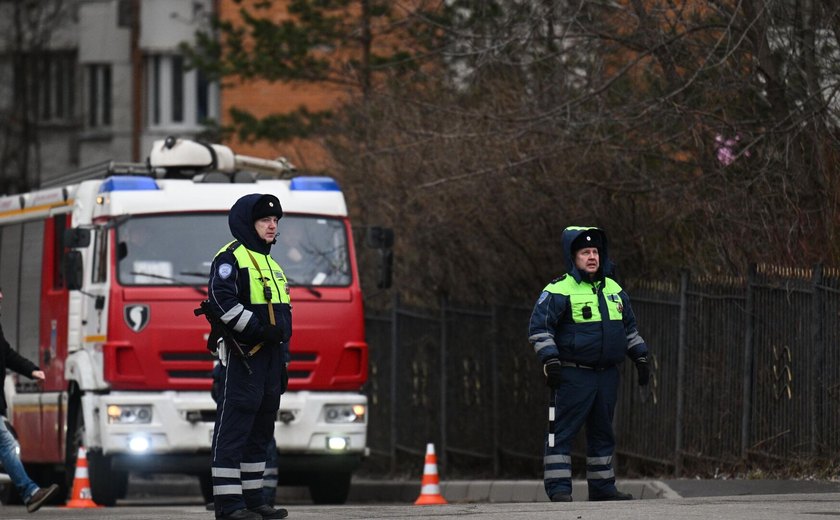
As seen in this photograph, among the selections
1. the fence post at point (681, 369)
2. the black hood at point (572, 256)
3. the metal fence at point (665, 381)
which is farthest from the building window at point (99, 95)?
the black hood at point (572, 256)

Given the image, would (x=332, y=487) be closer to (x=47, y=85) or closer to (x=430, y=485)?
(x=430, y=485)

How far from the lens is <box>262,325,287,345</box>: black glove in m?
10.9

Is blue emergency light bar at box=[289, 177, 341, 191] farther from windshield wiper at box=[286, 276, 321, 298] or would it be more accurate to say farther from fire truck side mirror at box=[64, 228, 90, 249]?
fire truck side mirror at box=[64, 228, 90, 249]

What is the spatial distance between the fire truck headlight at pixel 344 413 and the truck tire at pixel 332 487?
1268 millimetres

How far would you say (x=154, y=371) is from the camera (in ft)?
52.2

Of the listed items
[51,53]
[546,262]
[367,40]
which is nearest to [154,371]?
[546,262]

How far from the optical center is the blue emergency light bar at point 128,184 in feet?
54.2

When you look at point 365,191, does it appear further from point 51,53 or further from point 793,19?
point 51,53

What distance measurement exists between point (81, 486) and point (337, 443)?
212 cm

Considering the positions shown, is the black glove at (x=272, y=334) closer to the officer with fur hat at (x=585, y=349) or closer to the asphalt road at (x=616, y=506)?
the asphalt road at (x=616, y=506)

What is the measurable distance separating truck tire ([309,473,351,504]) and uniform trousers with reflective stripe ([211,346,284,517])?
6.49 metres

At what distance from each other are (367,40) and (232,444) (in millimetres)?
17014

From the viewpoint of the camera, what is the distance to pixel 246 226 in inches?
438

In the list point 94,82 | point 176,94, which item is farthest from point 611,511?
point 94,82
